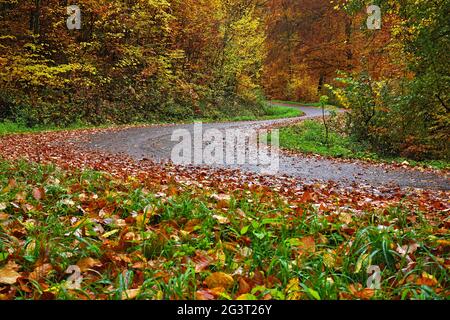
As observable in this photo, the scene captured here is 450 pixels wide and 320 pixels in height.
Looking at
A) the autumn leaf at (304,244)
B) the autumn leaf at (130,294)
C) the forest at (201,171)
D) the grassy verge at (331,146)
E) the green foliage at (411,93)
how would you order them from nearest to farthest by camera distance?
1. the autumn leaf at (130,294)
2. the forest at (201,171)
3. the autumn leaf at (304,244)
4. the green foliage at (411,93)
5. the grassy verge at (331,146)

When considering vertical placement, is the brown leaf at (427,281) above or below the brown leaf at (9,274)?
below

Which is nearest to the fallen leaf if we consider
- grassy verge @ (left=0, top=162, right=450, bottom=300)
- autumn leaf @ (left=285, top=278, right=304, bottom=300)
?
grassy verge @ (left=0, top=162, right=450, bottom=300)

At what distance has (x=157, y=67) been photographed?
23625 millimetres

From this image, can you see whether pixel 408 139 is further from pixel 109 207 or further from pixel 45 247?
pixel 45 247

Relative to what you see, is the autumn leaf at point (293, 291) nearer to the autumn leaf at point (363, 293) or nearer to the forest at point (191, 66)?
the autumn leaf at point (363, 293)

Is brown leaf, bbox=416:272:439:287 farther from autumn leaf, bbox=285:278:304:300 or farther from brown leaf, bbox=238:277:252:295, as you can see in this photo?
brown leaf, bbox=238:277:252:295

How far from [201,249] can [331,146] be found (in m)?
11.9

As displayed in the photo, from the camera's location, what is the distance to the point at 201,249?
328cm

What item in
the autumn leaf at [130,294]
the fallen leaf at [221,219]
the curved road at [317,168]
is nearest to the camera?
the autumn leaf at [130,294]

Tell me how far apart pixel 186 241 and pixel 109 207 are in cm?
108

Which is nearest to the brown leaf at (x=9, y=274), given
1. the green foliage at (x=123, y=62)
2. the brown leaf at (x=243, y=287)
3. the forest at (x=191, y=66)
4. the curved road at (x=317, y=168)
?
the brown leaf at (x=243, y=287)

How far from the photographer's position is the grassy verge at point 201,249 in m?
2.49
